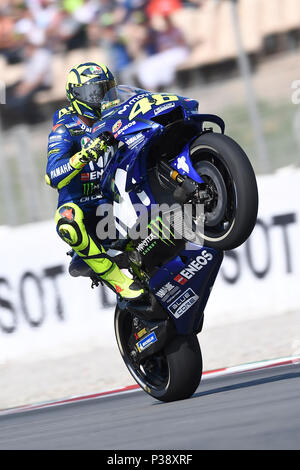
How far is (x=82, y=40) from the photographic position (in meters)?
11.9

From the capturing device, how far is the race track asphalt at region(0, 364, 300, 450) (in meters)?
3.57

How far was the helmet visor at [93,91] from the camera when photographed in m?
5.64

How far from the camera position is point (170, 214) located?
5.19 metres

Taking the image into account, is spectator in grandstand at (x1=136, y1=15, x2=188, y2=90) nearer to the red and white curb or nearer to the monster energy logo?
the red and white curb

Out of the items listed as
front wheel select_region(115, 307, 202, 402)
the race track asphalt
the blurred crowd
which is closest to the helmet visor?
front wheel select_region(115, 307, 202, 402)

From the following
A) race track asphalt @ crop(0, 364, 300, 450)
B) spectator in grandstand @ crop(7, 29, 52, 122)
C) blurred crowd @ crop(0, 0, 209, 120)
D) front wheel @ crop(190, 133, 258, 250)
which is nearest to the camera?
race track asphalt @ crop(0, 364, 300, 450)

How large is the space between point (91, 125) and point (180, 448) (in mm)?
2825

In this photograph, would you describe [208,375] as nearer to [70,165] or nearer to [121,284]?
[121,284]

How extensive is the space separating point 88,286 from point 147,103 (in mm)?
4708

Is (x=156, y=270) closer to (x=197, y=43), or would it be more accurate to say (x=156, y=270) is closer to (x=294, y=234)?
(x=294, y=234)

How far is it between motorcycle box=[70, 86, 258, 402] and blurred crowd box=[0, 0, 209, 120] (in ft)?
19.5

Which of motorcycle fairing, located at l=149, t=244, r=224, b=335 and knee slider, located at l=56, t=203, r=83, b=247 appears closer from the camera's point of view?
motorcycle fairing, located at l=149, t=244, r=224, b=335

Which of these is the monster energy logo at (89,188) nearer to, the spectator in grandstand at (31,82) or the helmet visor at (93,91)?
the helmet visor at (93,91)

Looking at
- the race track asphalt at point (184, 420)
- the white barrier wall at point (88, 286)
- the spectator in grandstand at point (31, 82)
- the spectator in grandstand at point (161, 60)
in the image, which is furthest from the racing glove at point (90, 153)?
the spectator in grandstand at point (31, 82)
